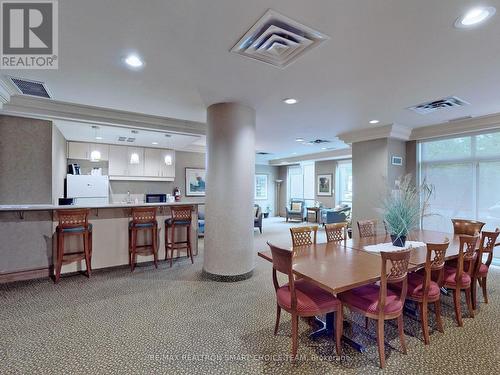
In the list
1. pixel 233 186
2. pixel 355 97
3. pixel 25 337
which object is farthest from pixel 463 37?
pixel 25 337

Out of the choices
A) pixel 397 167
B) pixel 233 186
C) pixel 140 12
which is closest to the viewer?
pixel 140 12

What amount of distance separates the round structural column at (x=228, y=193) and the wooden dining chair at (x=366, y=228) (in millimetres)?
1651

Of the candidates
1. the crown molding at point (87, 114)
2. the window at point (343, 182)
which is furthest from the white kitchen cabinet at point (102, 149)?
the window at point (343, 182)

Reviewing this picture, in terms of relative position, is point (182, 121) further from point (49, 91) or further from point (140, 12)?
point (140, 12)

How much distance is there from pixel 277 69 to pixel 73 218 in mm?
3455

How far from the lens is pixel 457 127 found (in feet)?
16.1

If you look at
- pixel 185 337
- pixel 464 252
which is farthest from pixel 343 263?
pixel 185 337

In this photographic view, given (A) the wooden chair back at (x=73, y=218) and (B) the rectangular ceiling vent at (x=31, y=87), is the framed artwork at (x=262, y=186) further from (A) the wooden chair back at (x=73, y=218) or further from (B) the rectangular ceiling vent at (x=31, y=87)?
(B) the rectangular ceiling vent at (x=31, y=87)

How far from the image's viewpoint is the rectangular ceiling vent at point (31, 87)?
3178 mm

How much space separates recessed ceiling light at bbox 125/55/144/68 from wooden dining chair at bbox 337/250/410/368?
284 cm

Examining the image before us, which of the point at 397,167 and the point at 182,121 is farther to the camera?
the point at 397,167

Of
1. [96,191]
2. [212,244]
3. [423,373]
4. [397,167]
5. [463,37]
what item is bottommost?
[423,373]

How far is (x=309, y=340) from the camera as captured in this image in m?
2.35

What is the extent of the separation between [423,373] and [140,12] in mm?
3420
